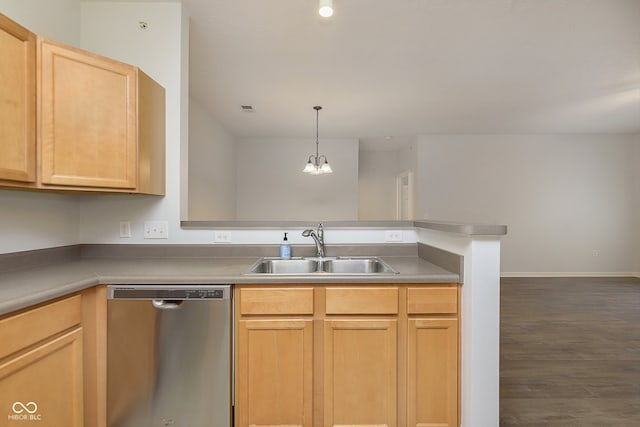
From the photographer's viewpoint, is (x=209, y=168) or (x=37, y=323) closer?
(x=37, y=323)

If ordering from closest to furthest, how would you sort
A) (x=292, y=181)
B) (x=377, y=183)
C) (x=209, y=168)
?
(x=209, y=168), (x=292, y=181), (x=377, y=183)

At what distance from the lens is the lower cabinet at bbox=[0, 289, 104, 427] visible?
1080 mm

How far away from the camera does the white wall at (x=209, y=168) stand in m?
3.96

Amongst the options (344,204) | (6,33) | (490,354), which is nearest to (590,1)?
(490,354)

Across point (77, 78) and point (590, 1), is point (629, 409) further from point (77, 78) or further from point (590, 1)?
point (77, 78)

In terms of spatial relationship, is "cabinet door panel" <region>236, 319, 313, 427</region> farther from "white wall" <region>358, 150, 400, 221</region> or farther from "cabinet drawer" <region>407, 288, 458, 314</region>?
"white wall" <region>358, 150, 400, 221</region>

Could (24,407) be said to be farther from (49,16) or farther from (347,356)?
(49,16)

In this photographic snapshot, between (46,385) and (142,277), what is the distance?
52 centimetres

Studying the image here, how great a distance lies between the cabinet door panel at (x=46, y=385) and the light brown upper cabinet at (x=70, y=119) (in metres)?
0.76

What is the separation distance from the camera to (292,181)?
20.0 ft

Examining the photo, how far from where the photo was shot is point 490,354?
4.61 ft

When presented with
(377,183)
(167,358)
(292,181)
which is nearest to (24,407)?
(167,358)

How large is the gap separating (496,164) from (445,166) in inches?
37.9

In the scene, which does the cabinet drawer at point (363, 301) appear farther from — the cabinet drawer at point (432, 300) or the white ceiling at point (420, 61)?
the white ceiling at point (420, 61)
